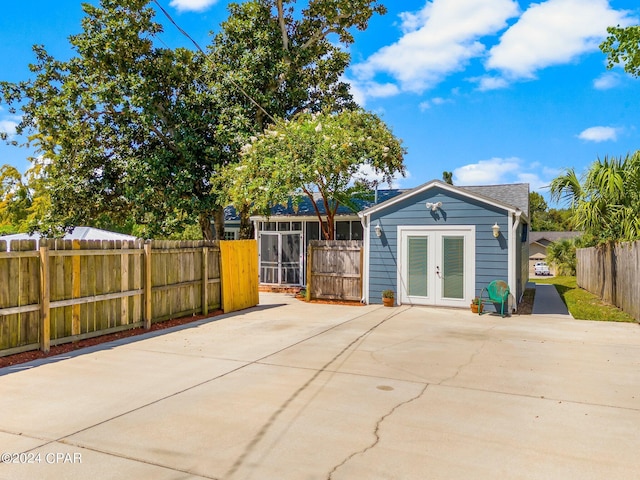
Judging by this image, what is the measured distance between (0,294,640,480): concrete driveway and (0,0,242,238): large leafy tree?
28.3ft

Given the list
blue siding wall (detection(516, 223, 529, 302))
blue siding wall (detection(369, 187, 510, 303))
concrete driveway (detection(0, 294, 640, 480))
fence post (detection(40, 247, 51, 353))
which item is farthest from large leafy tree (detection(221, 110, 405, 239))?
fence post (detection(40, 247, 51, 353))

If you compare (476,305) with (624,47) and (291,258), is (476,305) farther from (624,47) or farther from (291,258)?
(624,47)

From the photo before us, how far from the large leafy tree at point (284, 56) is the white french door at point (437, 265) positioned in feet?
21.3

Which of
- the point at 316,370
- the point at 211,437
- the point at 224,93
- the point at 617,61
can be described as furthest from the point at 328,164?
the point at 211,437

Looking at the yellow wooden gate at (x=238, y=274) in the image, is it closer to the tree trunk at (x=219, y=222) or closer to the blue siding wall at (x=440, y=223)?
the blue siding wall at (x=440, y=223)

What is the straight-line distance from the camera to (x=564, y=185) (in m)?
12.0

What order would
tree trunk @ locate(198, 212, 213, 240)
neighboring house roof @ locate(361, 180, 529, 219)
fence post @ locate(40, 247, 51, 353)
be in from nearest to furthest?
fence post @ locate(40, 247, 51, 353) → neighboring house roof @ locate(361, 180, 529, 219) → tree trunk @ locate(198, 212, 213, 240)

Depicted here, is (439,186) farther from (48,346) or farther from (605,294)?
(48,346)

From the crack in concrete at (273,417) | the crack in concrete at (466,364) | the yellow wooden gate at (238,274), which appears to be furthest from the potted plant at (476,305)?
the yellow wooden gate at (238,274)

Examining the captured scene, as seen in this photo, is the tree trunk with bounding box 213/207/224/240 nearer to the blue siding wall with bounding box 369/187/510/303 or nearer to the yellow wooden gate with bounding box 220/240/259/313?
the yellow wooden gate with bounding box 220/240/259/313

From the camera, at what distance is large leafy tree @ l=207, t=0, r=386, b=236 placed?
15.7 meters

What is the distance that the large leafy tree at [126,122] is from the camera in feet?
47.3

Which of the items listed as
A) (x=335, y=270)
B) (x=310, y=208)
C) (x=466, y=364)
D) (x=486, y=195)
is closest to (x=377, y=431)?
(x=466, y=364)

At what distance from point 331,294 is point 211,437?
31.3 ft
